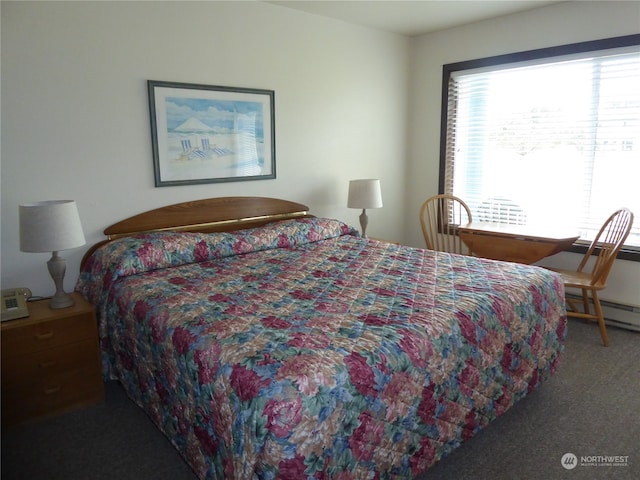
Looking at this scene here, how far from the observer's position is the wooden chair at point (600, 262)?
9.79 ft

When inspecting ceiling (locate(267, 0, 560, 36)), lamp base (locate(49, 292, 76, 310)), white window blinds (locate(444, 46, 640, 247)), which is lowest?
lamp base (locate(49, 292, 76, 310))

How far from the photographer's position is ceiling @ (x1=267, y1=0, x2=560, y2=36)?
11.0 ft

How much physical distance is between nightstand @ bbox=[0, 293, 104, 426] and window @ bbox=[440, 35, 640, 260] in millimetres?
3310

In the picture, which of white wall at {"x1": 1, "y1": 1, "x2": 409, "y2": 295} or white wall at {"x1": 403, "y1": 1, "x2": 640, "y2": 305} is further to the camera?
white wall at {"x1": 403, "y1": 1, "x2": 640, "y2": 305}

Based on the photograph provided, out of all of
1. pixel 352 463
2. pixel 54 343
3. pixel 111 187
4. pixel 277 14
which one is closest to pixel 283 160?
pixel 277 14

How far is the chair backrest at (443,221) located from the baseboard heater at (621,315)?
121 cm

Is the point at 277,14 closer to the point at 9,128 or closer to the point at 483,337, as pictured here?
the point at 9,128

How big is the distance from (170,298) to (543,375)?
6.33 ft

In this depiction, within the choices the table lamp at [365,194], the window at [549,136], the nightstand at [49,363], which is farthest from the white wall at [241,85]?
the nightstand at [49,363]

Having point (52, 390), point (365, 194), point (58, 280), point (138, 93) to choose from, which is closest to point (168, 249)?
point (58, 280)

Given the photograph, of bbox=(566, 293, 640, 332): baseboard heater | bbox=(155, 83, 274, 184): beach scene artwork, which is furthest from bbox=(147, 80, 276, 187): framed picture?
bbox=(566, 293, 640, 332): baseboard heater

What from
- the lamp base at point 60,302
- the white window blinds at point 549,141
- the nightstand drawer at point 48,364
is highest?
the white window blinds at point 549,141

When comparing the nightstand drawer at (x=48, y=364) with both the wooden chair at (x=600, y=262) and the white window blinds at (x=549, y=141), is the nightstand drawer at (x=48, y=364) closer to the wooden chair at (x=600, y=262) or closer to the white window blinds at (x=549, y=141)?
the wooden chair at (x=600, y=262)

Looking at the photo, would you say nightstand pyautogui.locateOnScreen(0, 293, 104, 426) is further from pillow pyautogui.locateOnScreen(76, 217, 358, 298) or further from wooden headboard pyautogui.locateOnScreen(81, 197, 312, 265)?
wooden headboard pyautogui.locateOnScreen(81, 197, 312, 265)
